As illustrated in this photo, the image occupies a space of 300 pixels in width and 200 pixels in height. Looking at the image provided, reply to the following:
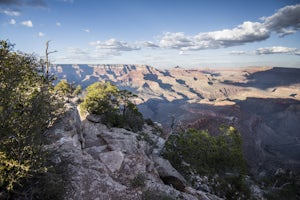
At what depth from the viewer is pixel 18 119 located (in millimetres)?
8703

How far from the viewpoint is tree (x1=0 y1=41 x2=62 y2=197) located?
7.67m

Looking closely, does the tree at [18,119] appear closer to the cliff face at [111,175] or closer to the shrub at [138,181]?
the cliff face at [111,175]

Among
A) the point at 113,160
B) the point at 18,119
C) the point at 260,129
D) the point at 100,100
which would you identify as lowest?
the point at 260,129

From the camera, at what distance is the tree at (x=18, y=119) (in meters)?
7.67

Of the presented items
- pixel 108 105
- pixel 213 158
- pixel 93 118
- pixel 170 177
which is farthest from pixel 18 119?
pixel 108 105

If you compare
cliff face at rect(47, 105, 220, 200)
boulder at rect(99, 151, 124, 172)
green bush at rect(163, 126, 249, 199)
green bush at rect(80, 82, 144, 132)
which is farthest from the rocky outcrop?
green bush at rect(80, 82, 144, 132)

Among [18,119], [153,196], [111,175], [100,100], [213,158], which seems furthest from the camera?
[100,100]

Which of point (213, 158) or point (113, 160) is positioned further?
point (213, 158)

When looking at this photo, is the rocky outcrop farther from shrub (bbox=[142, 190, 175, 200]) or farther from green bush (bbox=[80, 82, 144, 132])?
green bush (bbox=[80, 82, 144, 132])

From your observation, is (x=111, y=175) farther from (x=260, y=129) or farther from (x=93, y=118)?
(x=260, y=129)

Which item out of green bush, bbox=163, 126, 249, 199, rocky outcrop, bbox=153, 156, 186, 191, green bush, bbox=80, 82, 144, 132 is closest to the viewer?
rocky outcrop, bbox=153, 156, 186, 191

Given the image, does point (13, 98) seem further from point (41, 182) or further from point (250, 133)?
point (250, 133)

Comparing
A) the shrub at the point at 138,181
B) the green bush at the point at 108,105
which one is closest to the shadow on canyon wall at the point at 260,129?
the green bush at the point at 108,105

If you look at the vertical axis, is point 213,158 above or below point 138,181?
below
